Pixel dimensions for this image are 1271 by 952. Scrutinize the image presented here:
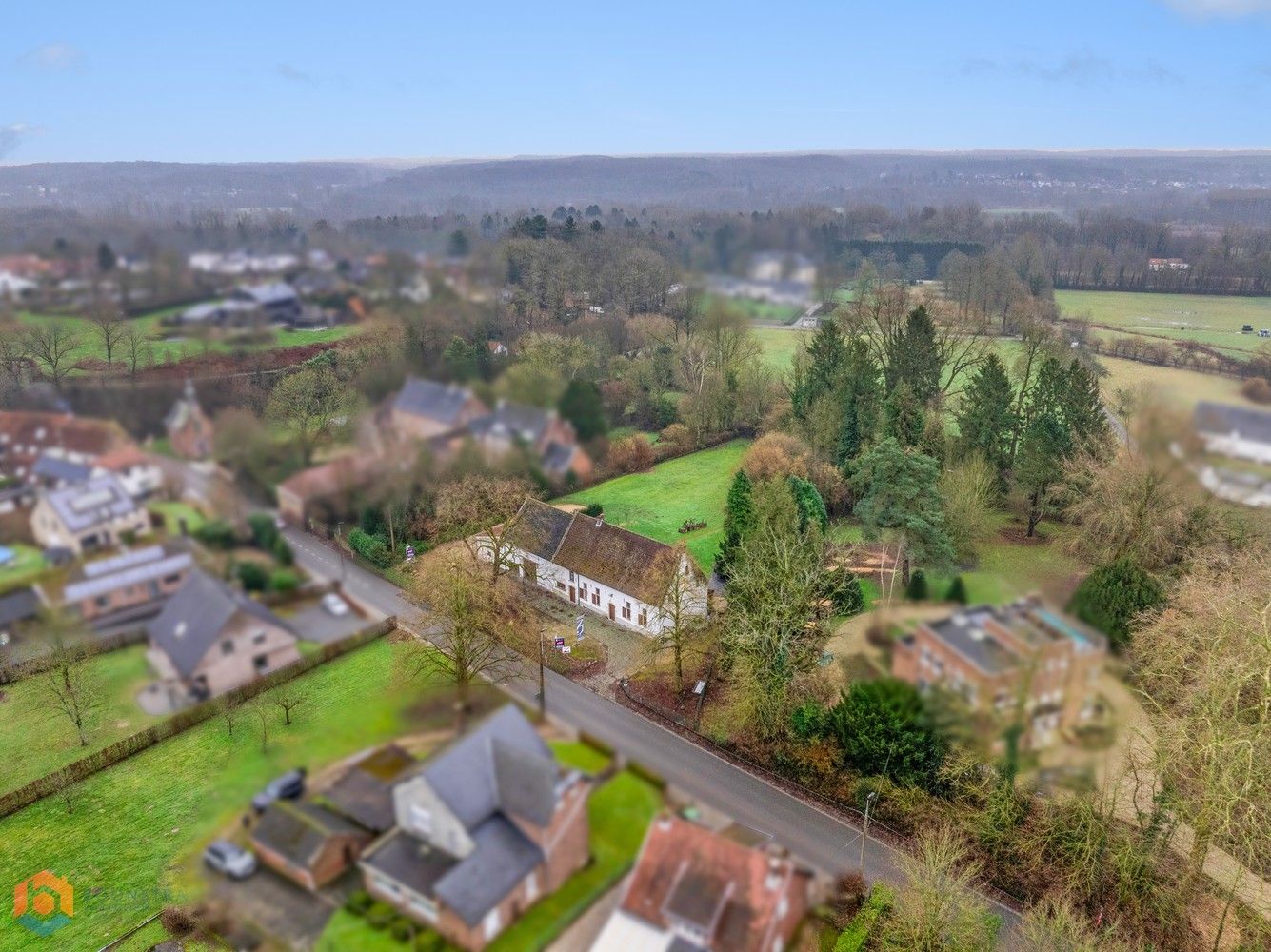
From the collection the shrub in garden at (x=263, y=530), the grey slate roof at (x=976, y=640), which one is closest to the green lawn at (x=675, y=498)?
the grey slate roof at (x=976, y=640)

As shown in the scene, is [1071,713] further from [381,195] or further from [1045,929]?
[381,195]

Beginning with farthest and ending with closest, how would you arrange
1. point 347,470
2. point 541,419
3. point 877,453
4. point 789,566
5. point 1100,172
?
point 1100,172 < point 877,453 < point 789,566 < point 541,419 < point 347,470

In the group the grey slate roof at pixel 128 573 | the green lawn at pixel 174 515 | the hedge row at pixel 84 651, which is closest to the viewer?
the grey slate roof at pixel 128 573

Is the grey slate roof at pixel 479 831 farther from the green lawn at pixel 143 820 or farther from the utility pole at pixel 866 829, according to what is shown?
the utility pole at pixel 866 829

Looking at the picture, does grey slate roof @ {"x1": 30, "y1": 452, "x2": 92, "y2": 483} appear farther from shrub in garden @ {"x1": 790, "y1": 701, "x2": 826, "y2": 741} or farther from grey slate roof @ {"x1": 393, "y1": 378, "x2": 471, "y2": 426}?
shrub in garden @ {"x1": 790, "y1": 701, "x2": 826, "y2": 741}

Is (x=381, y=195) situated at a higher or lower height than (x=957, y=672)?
higher

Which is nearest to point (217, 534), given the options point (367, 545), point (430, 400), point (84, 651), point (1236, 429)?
point (430, 400)

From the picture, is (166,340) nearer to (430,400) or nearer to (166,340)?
(166,340)

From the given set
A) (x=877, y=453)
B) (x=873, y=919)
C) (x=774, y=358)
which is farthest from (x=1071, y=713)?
(x=774, y=358)
